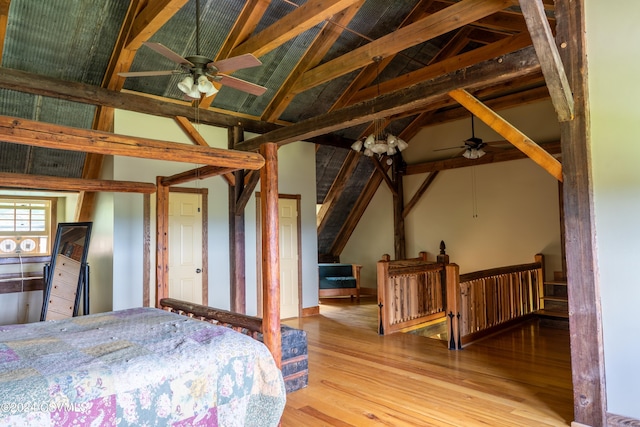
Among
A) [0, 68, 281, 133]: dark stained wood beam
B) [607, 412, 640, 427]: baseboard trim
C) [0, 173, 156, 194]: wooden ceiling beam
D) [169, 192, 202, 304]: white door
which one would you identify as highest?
[0, 68, 281, 133]: dark stained wood beam

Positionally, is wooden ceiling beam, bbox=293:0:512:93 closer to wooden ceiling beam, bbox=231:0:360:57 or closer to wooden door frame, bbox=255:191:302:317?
wooden ceiling beam, bbox=231:0:360:57

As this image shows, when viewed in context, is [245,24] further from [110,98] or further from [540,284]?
[540,284]

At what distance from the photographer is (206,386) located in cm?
237

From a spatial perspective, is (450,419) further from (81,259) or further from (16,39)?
(16,39)

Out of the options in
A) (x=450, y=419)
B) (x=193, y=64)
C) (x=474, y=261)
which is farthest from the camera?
(x=474, y=261)

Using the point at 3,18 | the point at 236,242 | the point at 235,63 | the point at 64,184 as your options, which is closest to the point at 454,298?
the point at 236,242

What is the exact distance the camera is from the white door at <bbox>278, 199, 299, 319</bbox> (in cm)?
706

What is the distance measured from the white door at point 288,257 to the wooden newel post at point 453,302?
2.93m

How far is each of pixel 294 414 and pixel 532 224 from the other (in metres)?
6.27

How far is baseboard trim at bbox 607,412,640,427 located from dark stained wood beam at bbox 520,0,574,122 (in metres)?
2.15

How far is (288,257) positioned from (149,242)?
7.79 ft

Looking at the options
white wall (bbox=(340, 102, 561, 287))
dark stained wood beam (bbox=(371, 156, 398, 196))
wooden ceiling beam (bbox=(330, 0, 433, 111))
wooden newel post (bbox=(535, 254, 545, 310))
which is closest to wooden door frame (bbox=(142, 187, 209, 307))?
wooden ceiling beam (bbox=(330, 0, 433, 111))

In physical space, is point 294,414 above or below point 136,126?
below

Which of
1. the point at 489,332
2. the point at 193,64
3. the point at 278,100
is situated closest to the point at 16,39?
the point at 193,64
